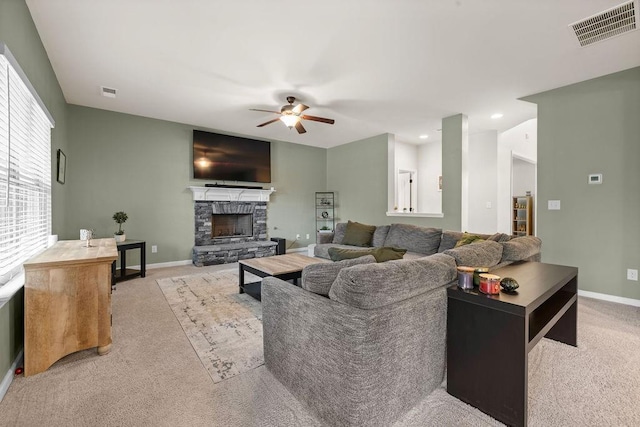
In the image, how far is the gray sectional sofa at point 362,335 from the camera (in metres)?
1.25

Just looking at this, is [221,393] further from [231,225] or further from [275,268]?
[231,225]

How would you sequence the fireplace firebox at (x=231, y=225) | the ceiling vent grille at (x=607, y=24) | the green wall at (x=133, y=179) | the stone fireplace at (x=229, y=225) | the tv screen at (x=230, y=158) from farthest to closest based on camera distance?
the fireplace firebox at (x=231, y=225)
the tv screen at (x=230, y=158)
the stone fireplace at (x=229, y=225)
the green wall at (x=133, y=179)
the ceiling vent grille at (x=607, y=24)

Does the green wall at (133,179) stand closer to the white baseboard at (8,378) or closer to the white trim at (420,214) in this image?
the white baseboard at (8,378)

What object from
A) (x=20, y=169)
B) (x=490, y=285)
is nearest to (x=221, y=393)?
(x=490, y=285)

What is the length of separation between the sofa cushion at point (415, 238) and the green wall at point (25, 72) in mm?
4103

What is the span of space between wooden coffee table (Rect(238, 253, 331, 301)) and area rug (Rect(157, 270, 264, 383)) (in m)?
0.13

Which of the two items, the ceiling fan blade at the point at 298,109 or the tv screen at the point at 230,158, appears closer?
the ceiling fan blade at the point at 298,109

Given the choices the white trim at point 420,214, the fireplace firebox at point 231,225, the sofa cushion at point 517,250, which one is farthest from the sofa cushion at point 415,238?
the fireplace firebox at point 231,225

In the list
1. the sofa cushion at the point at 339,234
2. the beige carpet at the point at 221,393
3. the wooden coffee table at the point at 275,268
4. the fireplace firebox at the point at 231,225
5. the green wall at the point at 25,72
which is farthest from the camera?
the fireplace firebox at the point at 231,225

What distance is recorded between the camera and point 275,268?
3.10 m

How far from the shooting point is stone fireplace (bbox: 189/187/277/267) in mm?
5254

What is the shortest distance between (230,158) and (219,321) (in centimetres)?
385

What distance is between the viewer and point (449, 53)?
2.79 meters

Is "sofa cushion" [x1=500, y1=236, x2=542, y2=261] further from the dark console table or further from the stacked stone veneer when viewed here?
the stacked stone veneer
